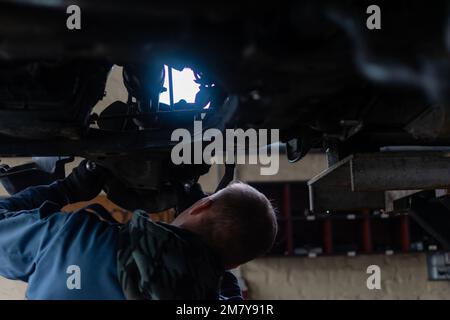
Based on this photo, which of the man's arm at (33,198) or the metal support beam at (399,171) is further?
the man's arm at (33,198)

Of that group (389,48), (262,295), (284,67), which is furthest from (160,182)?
(262,295)

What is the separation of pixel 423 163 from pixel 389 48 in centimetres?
69

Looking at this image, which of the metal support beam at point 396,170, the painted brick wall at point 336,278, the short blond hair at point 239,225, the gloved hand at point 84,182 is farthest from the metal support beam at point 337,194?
the painted brick wall at point 336,278

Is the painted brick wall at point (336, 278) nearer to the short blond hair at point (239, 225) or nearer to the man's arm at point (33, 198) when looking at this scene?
the man's arm at point (33, 198)

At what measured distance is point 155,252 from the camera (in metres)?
1.04

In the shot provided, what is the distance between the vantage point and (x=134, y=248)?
1.06m

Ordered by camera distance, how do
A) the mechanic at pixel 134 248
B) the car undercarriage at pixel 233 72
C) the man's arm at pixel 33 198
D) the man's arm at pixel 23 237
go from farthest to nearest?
the man's arm at pixel 33 198
the man's arm at pixel 23 237
the mechanic at pixel 134 248
the car undercarriage at pixel 233 72

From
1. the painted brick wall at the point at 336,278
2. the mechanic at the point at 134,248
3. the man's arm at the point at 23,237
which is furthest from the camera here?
the painted brick wall at the point at 336,278

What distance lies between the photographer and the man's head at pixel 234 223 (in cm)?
120

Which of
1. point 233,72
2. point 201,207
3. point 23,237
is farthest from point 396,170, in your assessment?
point 23,237

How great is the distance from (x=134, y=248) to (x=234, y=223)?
0.85ft

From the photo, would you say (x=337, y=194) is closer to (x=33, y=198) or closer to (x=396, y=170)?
(x=396, y=170)

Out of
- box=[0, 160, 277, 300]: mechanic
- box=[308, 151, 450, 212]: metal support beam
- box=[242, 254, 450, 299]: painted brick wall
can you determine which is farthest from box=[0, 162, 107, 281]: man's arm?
box=[242, 254, 450, 299]: painted brick wall

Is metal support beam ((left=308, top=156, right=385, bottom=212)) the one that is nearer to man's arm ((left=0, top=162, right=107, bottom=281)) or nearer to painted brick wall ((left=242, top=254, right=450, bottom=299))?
man's arm ((left=0, top=162, right=107, bottom=281))
